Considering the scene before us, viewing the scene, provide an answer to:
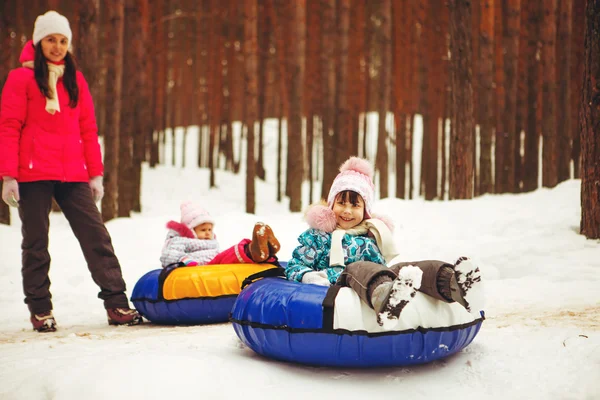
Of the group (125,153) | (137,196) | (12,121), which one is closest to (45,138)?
(12,121)

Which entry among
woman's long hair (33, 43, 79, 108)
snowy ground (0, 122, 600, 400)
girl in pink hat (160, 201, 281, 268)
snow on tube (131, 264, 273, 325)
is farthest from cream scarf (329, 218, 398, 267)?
woman's long hair (33, 43, 79, 108)

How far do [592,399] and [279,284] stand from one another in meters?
1.70

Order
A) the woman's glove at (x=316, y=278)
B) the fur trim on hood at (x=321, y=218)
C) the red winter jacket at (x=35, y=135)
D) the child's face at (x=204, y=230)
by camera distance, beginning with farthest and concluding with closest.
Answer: the child's face at (x=204, y=230)
the red winter jacket at (x=35, y=135)
the fur trim on hood at (x=321, y=218)
the woman's glove at (x=316, y=278)

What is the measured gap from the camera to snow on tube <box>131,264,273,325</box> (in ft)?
15.5

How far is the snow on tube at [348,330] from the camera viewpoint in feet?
9.70

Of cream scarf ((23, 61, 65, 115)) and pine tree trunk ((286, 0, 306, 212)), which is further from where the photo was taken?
pine tree trunk ((286, 0, 306, 212))

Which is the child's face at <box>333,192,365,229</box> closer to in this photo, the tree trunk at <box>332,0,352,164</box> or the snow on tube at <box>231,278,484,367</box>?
the snow on tube at <box>231,278,484,367</box>

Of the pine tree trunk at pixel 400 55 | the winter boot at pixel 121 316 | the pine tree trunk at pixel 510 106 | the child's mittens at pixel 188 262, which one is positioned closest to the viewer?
the winter boot at pixel 121 316

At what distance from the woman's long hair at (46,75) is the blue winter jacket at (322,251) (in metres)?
2.42

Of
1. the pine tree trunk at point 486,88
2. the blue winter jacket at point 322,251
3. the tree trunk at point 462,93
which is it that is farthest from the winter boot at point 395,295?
the pine tree trunk at point 486,88

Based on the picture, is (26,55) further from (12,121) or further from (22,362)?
(22,362)

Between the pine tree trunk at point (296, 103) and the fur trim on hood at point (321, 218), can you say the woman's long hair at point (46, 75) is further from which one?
the pine tree trunk at point (296, 103)

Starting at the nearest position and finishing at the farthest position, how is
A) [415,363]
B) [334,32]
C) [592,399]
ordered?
1. [592,399]
2. [415,363]
3. [334,32]

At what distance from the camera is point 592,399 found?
271 cm
